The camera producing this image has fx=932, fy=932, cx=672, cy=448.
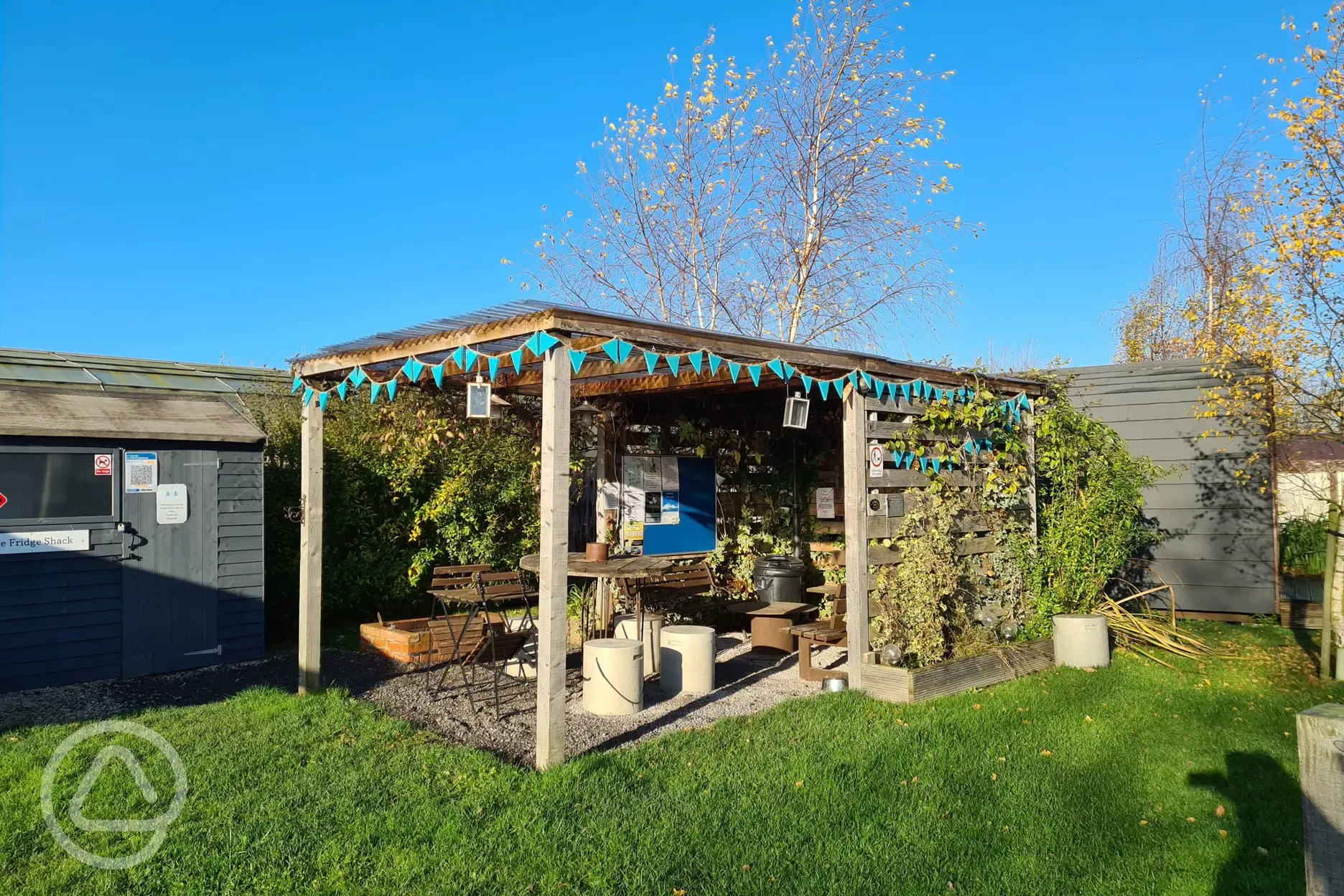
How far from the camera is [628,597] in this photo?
7812 mm

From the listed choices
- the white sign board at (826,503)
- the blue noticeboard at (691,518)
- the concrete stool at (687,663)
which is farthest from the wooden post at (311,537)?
the white sign board at (826,503)

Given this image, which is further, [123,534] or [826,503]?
[826,503]

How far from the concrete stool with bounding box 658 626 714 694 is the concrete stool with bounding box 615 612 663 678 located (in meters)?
0.23

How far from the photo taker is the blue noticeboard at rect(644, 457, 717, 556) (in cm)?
905

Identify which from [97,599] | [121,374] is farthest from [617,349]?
[121,374]

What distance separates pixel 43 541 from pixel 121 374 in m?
2.89

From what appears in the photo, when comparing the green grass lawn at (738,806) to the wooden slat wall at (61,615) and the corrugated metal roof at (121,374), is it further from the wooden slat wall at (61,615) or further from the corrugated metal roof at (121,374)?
A: the corrugated metal roof at (121,374)

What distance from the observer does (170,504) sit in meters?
7.44

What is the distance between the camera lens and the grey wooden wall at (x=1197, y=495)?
348 inches

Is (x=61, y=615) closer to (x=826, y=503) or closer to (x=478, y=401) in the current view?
(x=478, y=401)

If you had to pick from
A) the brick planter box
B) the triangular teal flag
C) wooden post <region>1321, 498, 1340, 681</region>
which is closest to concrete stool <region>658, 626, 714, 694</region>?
the brick planter box

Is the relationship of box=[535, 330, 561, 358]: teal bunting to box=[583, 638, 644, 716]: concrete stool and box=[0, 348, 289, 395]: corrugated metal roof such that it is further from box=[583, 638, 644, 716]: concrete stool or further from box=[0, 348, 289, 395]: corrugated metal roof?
box=[0, 348, 289, 395]: corrugated metal roof

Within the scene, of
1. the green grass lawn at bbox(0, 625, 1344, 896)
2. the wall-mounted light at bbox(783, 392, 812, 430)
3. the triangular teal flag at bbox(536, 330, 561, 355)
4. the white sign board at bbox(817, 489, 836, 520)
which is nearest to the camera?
the green grass lawn at bbox(0, 625, 1344, 896)

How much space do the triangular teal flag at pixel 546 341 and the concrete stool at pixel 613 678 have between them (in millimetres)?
2141
